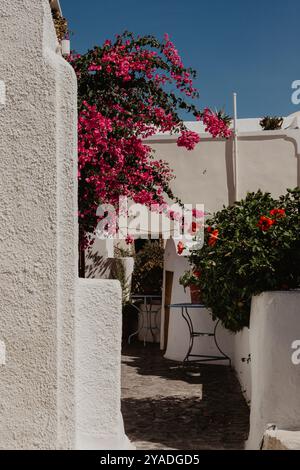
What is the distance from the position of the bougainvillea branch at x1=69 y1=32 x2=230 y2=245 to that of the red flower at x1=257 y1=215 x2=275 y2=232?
8.77ft

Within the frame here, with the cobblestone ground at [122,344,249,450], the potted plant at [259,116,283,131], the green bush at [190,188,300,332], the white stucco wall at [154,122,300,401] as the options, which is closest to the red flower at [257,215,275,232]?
the green bush at [190,188,300,332]

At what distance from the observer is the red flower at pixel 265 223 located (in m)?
5.86

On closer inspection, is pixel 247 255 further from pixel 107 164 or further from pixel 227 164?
pixel 227 164

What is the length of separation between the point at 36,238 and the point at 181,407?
487 centimetres

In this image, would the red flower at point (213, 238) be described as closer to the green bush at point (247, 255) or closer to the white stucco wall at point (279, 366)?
the green bush at point (247, 255)

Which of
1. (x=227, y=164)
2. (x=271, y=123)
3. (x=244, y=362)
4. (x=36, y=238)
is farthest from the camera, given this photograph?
(x=271, y=123)

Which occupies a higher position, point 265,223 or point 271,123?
point 271,123

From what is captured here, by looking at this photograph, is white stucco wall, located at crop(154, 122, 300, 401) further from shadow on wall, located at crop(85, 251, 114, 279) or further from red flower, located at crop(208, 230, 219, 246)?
red flower, located at crop(208, 230, 219, 246)

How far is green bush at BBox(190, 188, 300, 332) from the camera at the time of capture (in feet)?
18.6

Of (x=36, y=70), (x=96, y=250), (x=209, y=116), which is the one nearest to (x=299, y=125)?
(x=96, y=250)

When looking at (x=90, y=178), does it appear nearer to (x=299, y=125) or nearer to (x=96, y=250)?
(x=96, y=250)

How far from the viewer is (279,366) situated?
516 centimetres

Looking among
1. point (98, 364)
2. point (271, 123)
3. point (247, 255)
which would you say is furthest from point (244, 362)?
point (271, 123)

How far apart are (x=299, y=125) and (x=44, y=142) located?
46.1ft
